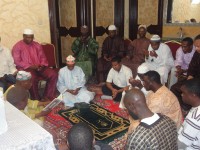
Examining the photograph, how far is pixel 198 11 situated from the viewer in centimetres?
542

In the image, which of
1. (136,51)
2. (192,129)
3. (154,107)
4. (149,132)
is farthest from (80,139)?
(136,51)

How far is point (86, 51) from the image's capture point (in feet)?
18.0

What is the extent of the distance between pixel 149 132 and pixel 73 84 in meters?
3.02

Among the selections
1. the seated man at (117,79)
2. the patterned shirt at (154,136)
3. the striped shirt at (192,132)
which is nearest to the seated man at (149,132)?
the patterned shirt at (154,136)

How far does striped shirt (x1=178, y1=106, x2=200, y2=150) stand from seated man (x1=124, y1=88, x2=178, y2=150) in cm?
23

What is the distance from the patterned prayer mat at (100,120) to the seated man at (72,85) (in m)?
0.21

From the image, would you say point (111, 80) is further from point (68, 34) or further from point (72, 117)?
point (68, 34)

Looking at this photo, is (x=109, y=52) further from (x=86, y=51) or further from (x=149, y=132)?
(x=149, y=132)

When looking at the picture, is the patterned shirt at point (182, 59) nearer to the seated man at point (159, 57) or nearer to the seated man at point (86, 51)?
the seated man at point (159, 57)

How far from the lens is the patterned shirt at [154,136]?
4.90 feet

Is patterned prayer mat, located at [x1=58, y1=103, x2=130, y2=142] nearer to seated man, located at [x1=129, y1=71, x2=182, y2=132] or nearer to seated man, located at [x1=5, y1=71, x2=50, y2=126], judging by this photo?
seated man, located at [x1=5, y1=71, x2=50, y2=126]

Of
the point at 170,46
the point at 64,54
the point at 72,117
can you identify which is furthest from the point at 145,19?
the point at 72,117

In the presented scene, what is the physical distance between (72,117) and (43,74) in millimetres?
1252

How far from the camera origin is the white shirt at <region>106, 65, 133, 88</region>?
170 inches
